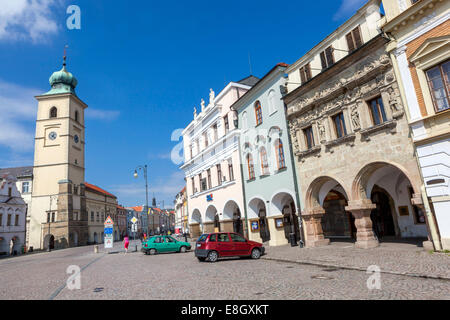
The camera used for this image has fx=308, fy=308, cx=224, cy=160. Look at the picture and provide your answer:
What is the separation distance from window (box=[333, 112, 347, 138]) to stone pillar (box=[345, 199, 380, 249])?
3779mm

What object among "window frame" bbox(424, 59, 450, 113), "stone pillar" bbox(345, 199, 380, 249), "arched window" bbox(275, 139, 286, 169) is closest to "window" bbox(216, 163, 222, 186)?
"arched window" bbox(275, 139, 286, 169)

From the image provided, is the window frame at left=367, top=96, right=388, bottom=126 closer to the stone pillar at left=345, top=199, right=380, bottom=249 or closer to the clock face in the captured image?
the stone pillar at left=345, top=199, right=380, bottom=249

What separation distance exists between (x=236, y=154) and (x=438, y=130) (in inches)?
652

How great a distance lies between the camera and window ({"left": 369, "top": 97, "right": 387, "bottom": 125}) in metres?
14.7

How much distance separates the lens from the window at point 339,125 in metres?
16.8

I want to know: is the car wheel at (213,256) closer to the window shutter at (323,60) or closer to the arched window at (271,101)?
the arched window at (271,101)

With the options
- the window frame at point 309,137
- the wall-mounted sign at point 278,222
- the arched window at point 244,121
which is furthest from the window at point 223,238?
the arched window at point 244,121

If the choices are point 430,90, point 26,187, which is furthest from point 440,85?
point 26,187

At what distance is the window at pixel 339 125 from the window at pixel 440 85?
4.80m

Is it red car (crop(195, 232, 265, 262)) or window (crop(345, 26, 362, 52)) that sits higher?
window (crop(345, 26, 362, 52))

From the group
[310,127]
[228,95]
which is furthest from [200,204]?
[310,127]

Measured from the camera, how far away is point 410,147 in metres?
13.2

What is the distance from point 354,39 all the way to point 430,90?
5213mm
